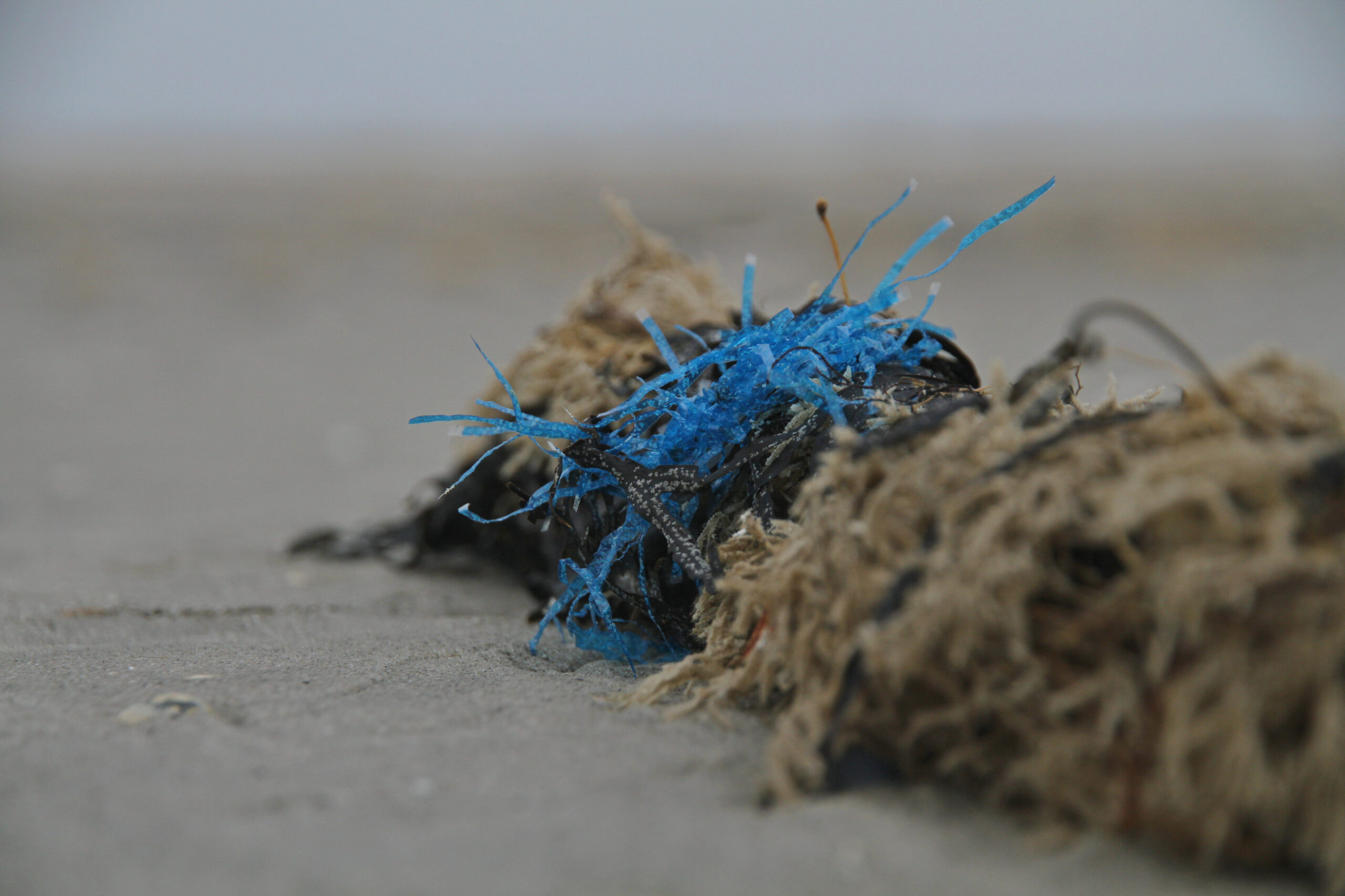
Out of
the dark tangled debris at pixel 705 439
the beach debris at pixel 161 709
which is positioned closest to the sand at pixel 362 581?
the beach debris at pixel 161 709

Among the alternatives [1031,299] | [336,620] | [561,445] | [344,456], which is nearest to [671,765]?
[561,445]

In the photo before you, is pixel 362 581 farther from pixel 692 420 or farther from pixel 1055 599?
pixel 1055 599

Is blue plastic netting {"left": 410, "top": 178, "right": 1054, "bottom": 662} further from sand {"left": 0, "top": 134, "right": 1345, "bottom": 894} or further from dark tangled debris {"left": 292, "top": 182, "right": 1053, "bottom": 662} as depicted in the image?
sand {"left": 0, "top": 134, "right": 1345, "bottom": 894}

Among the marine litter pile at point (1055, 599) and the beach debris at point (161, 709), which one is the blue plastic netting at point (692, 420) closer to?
the marine litter pile at point (1055, 599)

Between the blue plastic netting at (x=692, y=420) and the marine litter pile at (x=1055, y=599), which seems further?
the blue plastic netting at (x=692, y=420)

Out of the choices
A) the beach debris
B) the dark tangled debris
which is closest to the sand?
the beach debris

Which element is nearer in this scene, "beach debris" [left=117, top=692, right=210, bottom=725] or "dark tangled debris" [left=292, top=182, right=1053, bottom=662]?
"beach debris" [left=117, top=692, right=210, bottom=725]

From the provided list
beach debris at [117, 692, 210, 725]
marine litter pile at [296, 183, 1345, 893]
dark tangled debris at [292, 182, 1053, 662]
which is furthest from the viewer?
dark tangled debris at [292, 182, 1053, 662]
